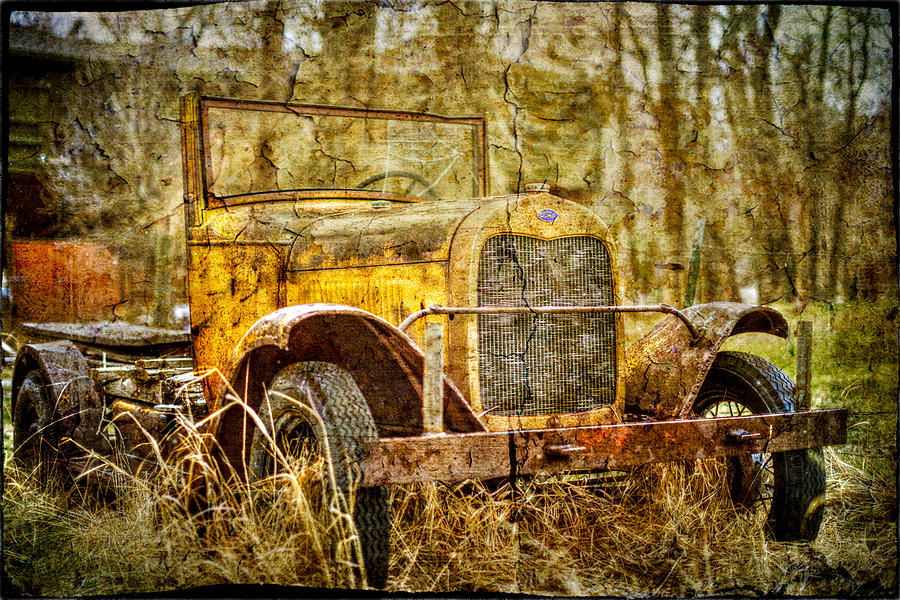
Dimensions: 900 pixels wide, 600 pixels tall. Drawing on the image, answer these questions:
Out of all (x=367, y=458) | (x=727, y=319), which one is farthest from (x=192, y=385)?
(x=727, y=319)

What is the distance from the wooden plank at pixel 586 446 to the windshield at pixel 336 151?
1.53 meters

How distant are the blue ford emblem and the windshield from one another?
107 centimetres

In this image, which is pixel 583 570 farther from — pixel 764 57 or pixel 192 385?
pixel 764 57

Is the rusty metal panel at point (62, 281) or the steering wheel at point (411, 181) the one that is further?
the steering wheel at point (411, 181)

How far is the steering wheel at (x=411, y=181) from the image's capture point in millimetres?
3295

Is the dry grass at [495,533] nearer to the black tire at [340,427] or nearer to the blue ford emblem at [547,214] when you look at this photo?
the black tire at [340,427]

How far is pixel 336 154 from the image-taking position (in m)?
3.20

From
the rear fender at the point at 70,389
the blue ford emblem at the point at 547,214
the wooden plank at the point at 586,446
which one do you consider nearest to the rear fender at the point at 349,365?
the wooden plank at the point at 586,446

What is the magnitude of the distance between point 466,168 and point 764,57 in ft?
4.53

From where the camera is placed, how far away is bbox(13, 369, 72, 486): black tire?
2812 millimetres

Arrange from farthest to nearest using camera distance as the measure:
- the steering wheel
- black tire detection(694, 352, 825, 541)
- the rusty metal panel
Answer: the steering wheel
the rusty metal panel
black tire detection(694, 352, 825, 541)

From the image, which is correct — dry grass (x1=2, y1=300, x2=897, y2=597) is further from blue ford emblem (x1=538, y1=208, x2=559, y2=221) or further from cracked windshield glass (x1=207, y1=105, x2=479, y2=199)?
cracked windshield glass (x1=207, y1=105, x2=479, y2=199)

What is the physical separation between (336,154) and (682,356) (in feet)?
5.65

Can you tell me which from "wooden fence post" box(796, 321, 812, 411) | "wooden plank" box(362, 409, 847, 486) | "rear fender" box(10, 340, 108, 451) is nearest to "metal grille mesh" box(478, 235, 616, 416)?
"wooden plank" box(362, 409, 847, 486)
